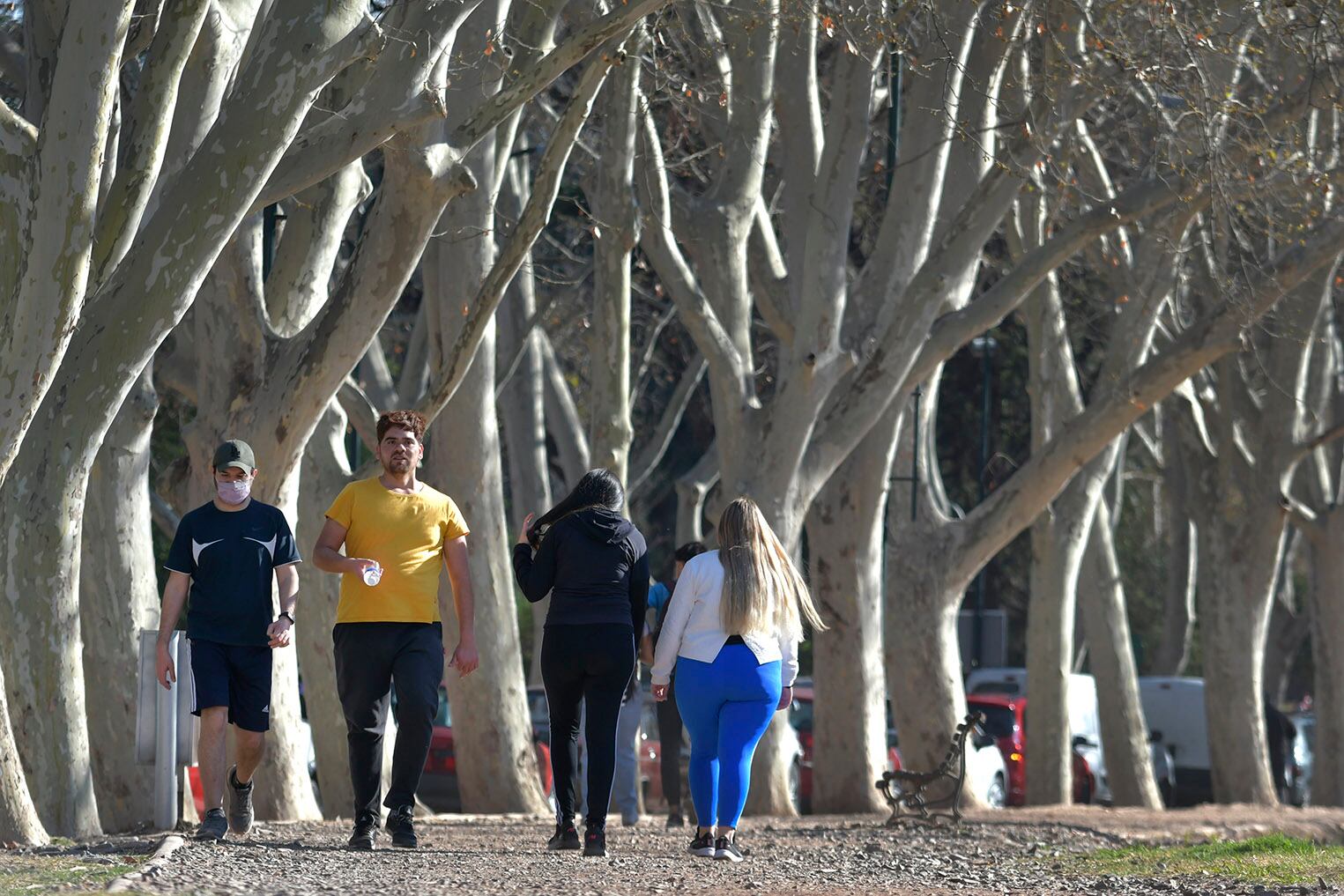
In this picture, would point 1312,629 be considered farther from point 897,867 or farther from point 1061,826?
point 897,867

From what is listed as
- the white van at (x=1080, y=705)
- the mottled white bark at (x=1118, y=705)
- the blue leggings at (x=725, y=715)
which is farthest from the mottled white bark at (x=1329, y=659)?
the blue leggings at (x=725, y=715)

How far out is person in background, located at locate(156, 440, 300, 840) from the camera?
7.79m

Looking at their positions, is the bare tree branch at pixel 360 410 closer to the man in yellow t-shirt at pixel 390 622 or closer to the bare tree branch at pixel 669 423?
the man in yellow t-shirt at pixel 390 622

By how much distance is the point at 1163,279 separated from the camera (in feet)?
51.9

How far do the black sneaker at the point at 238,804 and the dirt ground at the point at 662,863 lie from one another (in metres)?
0.14

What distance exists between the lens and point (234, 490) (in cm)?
784

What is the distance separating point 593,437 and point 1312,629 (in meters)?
10.2

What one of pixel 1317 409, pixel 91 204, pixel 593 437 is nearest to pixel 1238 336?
pixel 593 437

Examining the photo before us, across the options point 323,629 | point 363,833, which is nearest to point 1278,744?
point 323,629

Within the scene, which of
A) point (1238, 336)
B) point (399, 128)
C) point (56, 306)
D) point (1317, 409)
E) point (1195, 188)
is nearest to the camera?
point (56, 306)

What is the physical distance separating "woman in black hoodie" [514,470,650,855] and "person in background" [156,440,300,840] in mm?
1060

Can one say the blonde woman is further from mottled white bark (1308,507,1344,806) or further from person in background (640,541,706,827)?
mottled white bark (1308,507,1344,806)

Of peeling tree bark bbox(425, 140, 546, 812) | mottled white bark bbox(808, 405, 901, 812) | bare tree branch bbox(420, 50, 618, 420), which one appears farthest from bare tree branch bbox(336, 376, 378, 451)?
mottled white bark bbox(808, 405, 901, 812)

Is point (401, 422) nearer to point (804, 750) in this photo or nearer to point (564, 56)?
point (564, 56)
